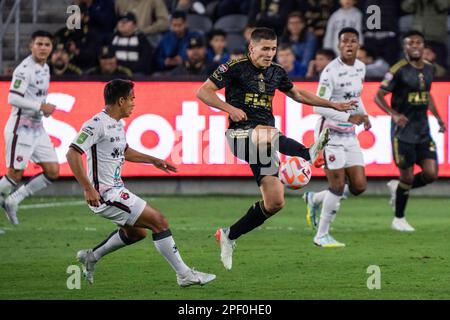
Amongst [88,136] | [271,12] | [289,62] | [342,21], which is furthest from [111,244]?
[271,12]

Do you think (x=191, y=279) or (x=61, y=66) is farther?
(x=61, y=66)

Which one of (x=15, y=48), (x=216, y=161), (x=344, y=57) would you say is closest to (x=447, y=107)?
(x=216, y=161)

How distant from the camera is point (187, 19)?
24.7 m

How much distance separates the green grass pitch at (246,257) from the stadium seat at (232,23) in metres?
5.39

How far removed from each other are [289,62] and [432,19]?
309 cm

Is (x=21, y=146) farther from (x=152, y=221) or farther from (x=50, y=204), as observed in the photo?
(x=152, y=221)

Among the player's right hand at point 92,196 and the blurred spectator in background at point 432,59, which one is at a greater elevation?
the blurred spectator in background at point 432,59

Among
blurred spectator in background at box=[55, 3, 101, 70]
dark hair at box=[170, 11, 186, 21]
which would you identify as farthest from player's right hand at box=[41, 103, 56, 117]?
dark hair at box=[170, 11, 186, 21]

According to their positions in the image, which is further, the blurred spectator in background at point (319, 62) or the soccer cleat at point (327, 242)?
the blurred spectator in background at point (319, 62)

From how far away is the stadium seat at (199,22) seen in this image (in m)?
24.6

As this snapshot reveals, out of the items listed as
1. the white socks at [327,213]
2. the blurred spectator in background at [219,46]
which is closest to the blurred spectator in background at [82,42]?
the blurred spectator in background at [219,46]

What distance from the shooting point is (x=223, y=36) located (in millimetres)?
22656

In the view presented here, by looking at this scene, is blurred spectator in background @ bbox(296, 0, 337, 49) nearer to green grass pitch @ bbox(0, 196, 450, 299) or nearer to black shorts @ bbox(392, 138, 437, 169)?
green grass pitch @ bbox(0, 196, 450, 299)

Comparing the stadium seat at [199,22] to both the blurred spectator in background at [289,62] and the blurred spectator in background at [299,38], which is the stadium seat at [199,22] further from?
the blurred spectator in background at [289,62]
